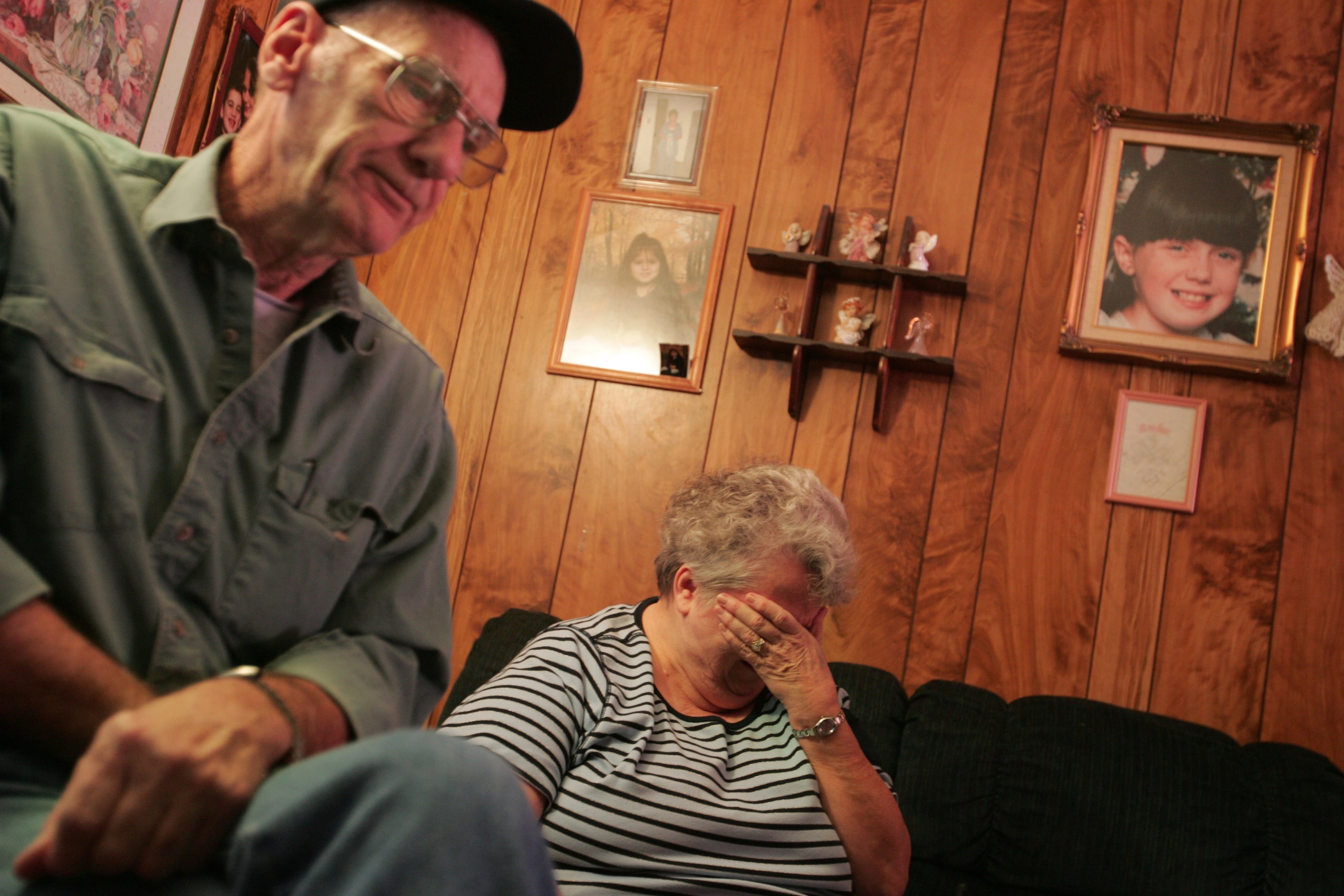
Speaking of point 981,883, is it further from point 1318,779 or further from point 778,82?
point 778,82

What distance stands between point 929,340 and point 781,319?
15.0 inches

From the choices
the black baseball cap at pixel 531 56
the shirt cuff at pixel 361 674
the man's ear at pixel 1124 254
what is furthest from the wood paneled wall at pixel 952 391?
the shirt cuff at pixel 361 674

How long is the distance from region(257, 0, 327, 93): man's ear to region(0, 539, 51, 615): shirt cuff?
0.57m

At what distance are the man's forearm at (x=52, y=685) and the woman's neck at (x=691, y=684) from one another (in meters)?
1.01

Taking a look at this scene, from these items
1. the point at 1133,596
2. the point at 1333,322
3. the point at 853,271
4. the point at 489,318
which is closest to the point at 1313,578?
the point at 1133,596

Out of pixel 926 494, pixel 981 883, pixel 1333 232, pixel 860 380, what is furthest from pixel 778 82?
pixel 981 883

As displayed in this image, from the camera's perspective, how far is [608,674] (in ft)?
5.54

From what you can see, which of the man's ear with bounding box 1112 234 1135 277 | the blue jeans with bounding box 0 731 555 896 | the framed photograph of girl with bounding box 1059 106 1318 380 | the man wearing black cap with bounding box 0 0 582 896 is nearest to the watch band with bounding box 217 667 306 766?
the man wearing black cap with bounding box 0 0 582 896

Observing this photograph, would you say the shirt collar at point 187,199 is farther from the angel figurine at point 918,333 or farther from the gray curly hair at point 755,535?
the angel figurine at point 918,333

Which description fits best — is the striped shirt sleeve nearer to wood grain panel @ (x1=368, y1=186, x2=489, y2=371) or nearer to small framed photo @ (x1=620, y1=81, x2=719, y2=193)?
wood grain panel @ (x1=368, y1=186, x2=489, y2=371)

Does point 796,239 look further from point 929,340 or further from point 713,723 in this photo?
point 713,723

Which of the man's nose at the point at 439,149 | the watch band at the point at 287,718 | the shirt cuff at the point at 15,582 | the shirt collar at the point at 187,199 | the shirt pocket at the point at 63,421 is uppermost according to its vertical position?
the man's nose at the point at 439,149

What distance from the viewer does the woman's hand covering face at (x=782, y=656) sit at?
168cm

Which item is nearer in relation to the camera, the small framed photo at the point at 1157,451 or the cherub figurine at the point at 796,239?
the small framed photo at the point at 1157,451
